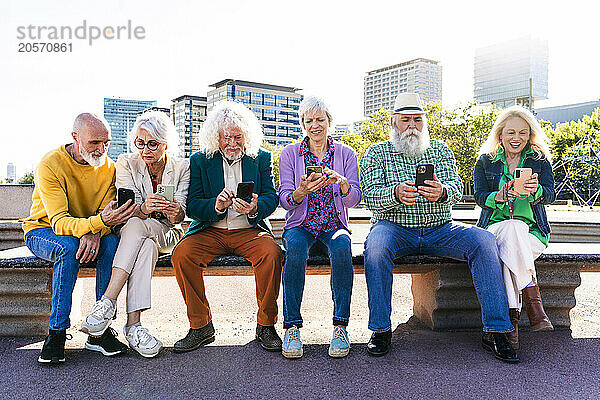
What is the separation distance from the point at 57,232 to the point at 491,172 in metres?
3.36

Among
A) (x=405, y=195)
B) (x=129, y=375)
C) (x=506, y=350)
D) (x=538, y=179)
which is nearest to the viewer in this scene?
(x=129, y=375)

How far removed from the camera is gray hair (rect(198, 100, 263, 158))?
404cm

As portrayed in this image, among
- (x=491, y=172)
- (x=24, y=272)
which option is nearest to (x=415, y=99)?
(x=491, y=172)

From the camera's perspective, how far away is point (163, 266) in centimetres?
385

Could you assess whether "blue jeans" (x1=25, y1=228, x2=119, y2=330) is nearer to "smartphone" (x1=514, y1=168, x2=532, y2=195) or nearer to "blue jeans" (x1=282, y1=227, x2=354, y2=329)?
"blue jeans" (x1=282, y1=227, x2=354, y2=329)

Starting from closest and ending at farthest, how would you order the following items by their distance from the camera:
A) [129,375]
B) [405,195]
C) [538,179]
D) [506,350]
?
[129,375] → [506,350] → [405,195] → [538,179]

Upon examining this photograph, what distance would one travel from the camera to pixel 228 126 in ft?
13.2

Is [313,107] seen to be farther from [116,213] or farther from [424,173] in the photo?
[116,213]

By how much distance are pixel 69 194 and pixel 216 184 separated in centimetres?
106

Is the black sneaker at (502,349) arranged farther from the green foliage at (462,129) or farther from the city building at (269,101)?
the city building at (269,101)

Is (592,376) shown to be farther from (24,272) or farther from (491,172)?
(24,272)

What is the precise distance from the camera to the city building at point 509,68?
501 ft

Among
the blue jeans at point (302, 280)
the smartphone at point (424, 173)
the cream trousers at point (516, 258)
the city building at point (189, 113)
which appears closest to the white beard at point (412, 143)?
the smartphone at point (424, 173)

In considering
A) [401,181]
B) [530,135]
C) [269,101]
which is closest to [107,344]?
[401,181]
